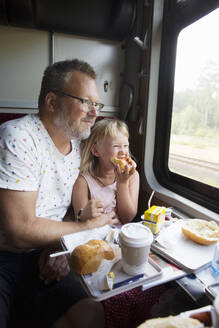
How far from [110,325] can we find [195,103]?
1.64 meters

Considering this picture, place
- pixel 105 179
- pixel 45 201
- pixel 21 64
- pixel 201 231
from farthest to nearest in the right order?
1. pixel 21 64
2. pixel 105 179
3. pixel 45 201
4. pixel 201 231

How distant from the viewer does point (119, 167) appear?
162 centimetres

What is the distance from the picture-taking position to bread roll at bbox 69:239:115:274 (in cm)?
87

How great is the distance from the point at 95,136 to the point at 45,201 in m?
0.70

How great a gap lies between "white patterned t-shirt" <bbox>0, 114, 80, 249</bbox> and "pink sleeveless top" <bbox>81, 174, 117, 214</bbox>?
0.45 ft

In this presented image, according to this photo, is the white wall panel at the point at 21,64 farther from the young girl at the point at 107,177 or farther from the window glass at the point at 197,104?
the window glass at the point at 197,104

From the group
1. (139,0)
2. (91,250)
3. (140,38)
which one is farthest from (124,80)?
(91,250)

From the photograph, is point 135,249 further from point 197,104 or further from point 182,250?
point 197,104

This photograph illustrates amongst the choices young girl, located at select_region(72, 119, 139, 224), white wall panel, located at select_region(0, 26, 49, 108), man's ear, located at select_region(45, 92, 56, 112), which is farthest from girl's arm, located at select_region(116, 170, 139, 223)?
white wall panel, located at select_region(0, 26, 49, 108)

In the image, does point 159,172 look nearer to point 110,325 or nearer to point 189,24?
point 189,24

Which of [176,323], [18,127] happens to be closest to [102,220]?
[18,127]

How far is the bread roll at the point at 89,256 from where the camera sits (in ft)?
2.86

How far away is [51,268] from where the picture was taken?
1.47m

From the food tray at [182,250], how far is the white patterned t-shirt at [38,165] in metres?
0.80
